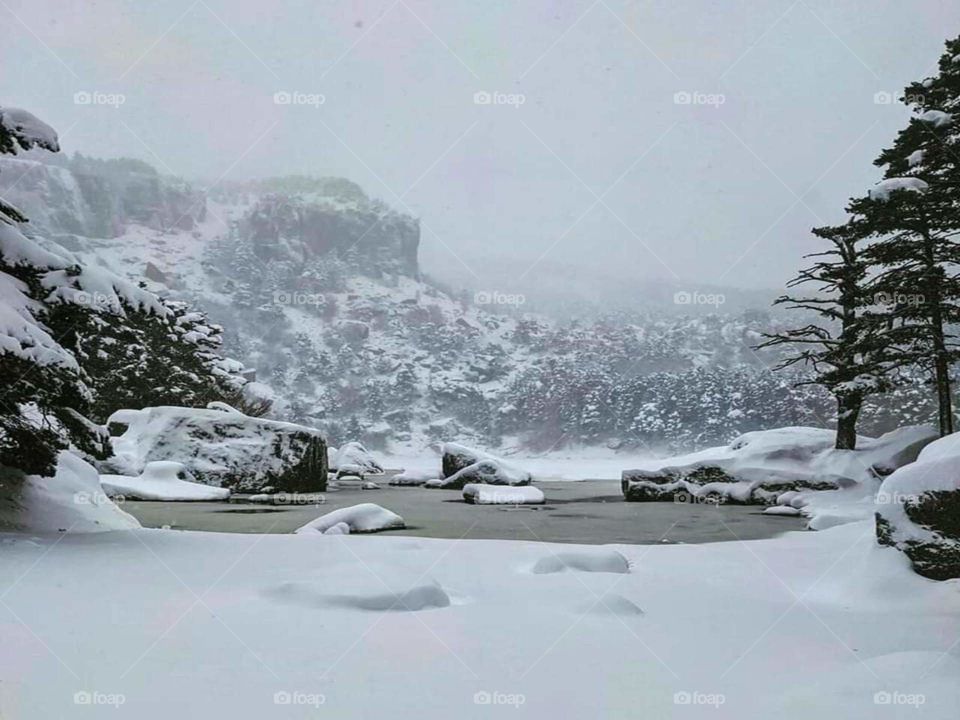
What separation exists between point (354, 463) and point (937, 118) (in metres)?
24.8

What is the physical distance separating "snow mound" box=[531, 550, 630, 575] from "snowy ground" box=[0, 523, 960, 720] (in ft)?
0.05

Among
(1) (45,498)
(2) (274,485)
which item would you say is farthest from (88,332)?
(2) (274,485)

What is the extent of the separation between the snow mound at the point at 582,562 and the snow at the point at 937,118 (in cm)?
1122

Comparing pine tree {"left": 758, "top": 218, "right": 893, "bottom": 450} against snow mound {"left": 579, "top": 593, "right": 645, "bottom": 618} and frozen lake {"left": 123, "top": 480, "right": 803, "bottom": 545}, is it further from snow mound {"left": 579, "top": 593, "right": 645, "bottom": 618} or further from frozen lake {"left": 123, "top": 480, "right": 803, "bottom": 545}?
snow mound {"left": 579, "top": 593, "right": 645, "bottom": 618}

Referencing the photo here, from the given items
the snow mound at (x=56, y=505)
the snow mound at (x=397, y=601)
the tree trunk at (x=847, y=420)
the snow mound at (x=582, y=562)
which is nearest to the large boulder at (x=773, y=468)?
the tree trunk at (x=847, y=420)

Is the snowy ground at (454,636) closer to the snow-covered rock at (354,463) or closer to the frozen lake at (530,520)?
the frozen lake at (530,520)

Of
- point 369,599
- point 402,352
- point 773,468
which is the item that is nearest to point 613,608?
point 369,599

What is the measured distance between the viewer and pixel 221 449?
15.1 metres

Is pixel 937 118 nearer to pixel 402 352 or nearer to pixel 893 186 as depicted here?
pixel 893 186

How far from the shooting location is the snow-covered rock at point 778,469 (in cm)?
1427

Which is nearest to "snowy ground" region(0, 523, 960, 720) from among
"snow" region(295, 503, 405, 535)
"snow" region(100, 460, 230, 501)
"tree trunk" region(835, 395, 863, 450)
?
"snow" region(295, 503, 405, 535)

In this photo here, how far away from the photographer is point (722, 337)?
181 feet

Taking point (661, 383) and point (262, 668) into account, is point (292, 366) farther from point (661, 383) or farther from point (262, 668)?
point (262, 668)

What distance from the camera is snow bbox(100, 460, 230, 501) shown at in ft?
43.5
